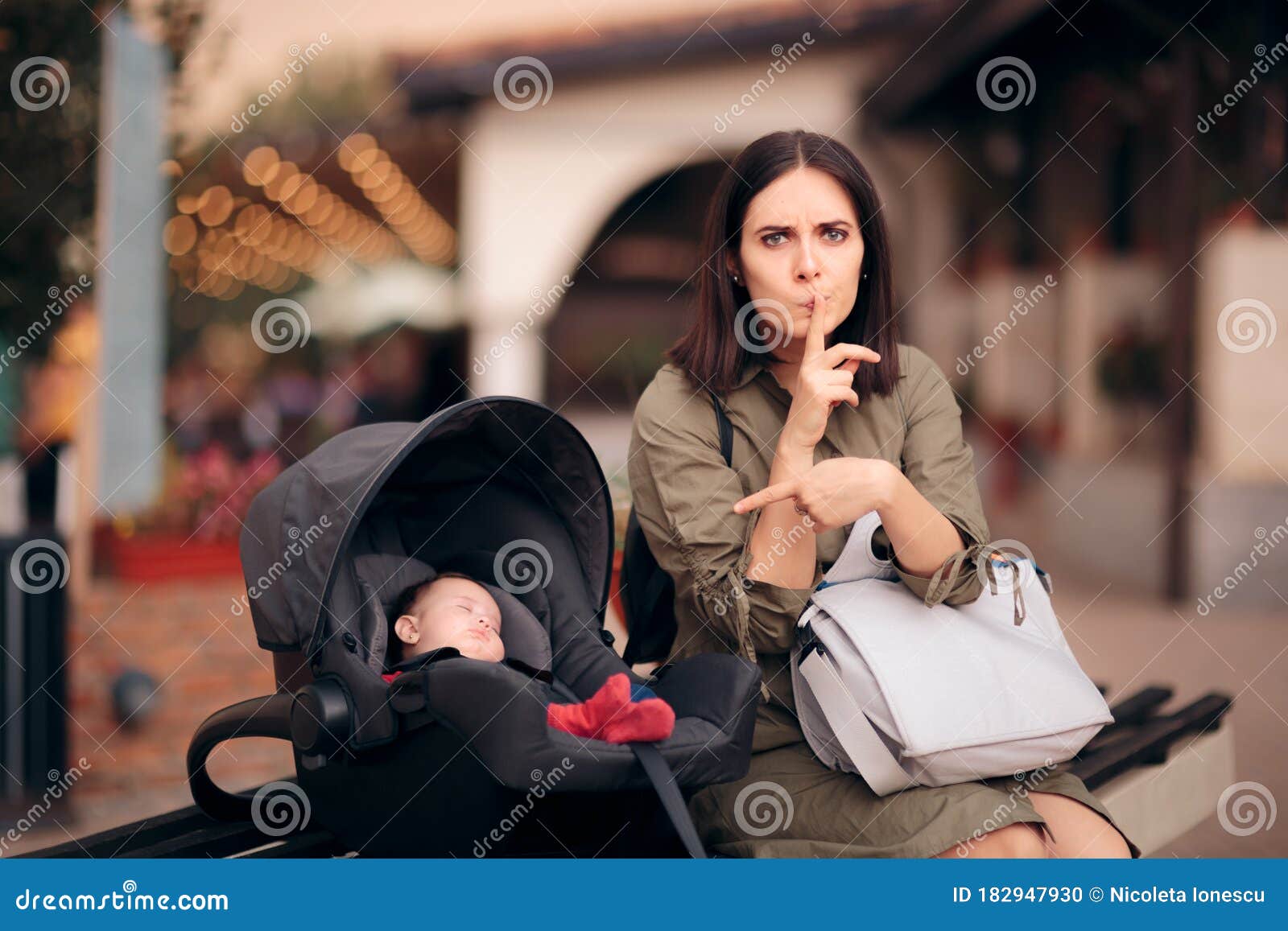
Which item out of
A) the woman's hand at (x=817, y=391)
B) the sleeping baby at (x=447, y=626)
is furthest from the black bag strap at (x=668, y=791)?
the woman's hand at (x=817, y=391)

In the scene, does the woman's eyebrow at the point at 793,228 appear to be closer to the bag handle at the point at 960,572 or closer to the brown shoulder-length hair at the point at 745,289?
the brown shoulder-length hair at the point at 745,289

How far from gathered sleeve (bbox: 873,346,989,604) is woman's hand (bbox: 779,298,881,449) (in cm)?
24

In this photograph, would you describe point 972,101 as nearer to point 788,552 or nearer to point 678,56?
point 678,56

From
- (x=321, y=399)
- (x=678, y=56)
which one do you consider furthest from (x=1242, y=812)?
(x=321, y=399)

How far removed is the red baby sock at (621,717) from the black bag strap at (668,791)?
0.8 inches

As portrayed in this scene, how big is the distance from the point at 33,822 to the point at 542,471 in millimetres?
2888

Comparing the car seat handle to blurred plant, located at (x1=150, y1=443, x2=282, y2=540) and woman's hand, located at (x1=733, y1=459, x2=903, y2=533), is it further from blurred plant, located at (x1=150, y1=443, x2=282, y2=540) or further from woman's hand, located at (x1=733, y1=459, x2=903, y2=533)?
blurred plant, located at (x1=150, y1=443, x2=282, y2=540)

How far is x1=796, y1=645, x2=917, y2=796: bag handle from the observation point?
1.91m

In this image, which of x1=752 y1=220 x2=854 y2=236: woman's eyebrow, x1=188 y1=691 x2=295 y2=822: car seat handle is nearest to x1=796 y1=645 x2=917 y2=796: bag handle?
x1=752 y1=220 x2=854 y2=236: woman's eyebrow

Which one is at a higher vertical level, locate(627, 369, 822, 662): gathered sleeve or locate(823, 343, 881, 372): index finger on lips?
locate(823, 343, 881, 372): index finger on lips

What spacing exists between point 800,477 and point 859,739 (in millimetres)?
416

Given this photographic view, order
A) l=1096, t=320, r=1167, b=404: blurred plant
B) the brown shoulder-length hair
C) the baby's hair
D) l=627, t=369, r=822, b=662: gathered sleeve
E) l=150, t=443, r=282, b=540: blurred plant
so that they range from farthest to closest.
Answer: l=1096, t=320, r=1167, b=404: blurred plant
l=150, t=443, r=282, b=540: blurred plant
the baby's hair
the brown shoulder-length hair
l=627, t=369, r=822, b=662: gathered sleeve

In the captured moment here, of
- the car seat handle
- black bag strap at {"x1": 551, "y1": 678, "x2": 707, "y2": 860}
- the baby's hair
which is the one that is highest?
black bag strap at {"x1": 551, "y1": 678, "x2": 707, "y2": 860}

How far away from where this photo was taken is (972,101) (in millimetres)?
11688
